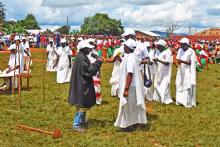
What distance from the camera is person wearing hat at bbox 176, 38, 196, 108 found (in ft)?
42.5

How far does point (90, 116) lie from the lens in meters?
11.3

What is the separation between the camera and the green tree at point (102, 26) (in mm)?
106625

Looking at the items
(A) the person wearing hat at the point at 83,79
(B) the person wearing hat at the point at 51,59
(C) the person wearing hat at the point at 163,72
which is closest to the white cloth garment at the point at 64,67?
(B) the person wearing hat at the point at 51,59

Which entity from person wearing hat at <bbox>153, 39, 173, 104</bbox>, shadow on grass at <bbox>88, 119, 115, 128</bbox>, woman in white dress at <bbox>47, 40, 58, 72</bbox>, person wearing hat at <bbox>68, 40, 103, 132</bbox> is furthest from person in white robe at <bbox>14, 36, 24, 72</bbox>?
woman in white dress at <bbox>47, 40, 58, 72</bbox>

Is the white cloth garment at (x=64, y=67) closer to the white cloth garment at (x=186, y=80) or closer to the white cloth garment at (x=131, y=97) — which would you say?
the white cloth garment at (x=186, y=80)

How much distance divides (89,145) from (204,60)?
2388 cm

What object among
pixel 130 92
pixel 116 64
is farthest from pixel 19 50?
pixel 130 92

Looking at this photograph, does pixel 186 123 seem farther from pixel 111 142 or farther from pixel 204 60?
pixel 204 60

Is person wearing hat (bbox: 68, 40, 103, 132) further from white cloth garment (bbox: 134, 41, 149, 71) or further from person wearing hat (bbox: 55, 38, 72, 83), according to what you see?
person wearing hat (bbox: 55, 38, 72, 83)

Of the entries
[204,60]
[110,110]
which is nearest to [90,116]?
[110,110]

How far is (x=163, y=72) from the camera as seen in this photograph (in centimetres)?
1380

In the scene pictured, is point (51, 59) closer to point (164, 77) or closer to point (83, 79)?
point (164, 77)

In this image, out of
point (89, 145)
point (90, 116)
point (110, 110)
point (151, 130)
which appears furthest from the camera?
point (110, 110)

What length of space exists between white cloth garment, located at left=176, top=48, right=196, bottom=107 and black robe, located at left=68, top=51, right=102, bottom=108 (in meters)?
4.43
